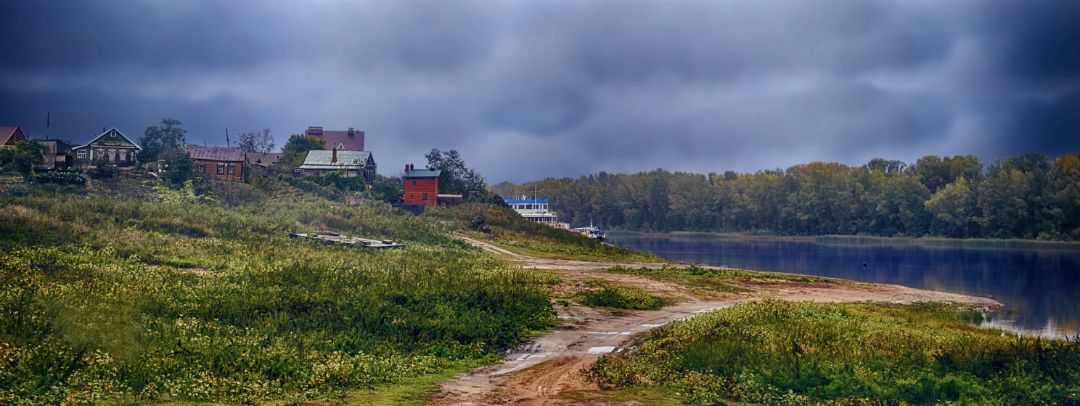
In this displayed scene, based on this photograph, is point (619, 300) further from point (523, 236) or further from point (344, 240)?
point (523, 236)

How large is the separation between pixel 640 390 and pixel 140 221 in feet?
128

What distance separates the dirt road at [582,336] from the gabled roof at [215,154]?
47848 millimetres

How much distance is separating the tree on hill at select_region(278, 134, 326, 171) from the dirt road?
5993 cm

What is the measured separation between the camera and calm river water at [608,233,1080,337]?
48875 mm

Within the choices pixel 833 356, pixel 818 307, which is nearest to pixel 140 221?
pixel 818 307

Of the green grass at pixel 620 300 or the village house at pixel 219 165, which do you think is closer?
the green grass at pixel 620 300

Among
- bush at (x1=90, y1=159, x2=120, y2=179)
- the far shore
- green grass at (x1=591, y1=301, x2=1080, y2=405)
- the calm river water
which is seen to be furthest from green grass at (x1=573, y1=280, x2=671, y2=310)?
the far shore

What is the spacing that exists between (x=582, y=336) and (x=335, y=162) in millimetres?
82374

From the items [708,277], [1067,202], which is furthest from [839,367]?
[1067,202]

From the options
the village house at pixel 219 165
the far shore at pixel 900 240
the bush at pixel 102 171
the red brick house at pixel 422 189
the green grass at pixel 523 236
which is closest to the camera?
the green grass at pixel 523 236

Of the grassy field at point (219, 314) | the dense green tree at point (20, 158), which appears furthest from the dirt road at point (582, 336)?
the dense green tree at point (20, 158)

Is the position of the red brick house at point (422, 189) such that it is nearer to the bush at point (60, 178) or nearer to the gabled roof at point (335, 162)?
the gabled roof at point (335, 162)

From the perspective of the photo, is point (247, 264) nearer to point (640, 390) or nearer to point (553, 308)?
point (553, 308)

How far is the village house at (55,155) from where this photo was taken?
79312 mm
